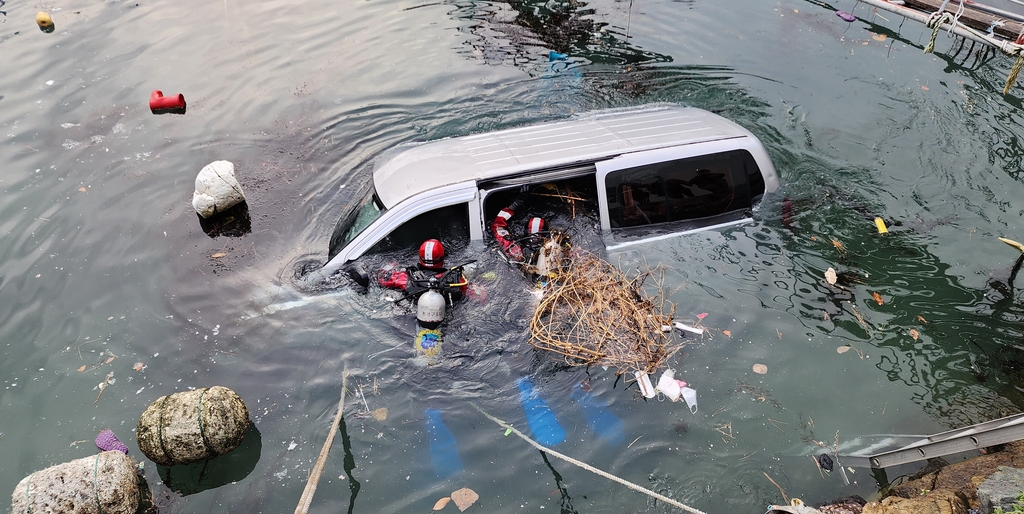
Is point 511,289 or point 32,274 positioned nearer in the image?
point 511,289

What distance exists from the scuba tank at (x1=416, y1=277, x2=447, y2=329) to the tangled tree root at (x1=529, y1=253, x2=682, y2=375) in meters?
1.02

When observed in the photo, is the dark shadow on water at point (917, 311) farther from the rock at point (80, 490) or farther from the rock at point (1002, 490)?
the rock at point (80, 490)

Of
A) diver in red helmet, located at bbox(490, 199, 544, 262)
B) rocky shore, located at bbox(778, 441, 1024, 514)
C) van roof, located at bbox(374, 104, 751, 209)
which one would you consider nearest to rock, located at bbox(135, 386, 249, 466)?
van roof, located at bbox(374, 104, 751, 209)

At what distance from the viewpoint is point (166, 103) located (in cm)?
1104

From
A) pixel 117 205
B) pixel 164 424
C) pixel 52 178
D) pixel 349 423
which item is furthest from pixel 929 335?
pixel 52 178

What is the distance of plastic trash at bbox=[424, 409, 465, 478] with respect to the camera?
5695 millimetres

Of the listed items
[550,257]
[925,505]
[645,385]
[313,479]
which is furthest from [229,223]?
[925,505]

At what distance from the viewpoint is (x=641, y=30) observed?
42.4 ft

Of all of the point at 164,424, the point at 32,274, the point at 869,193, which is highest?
the point at 869,193

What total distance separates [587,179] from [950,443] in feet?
13.8

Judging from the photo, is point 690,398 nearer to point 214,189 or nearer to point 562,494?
point 562,494

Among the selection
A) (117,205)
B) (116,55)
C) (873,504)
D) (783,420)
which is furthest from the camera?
(116,55)

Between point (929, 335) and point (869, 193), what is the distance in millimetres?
2503

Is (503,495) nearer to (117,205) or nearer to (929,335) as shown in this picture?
(929,335)
